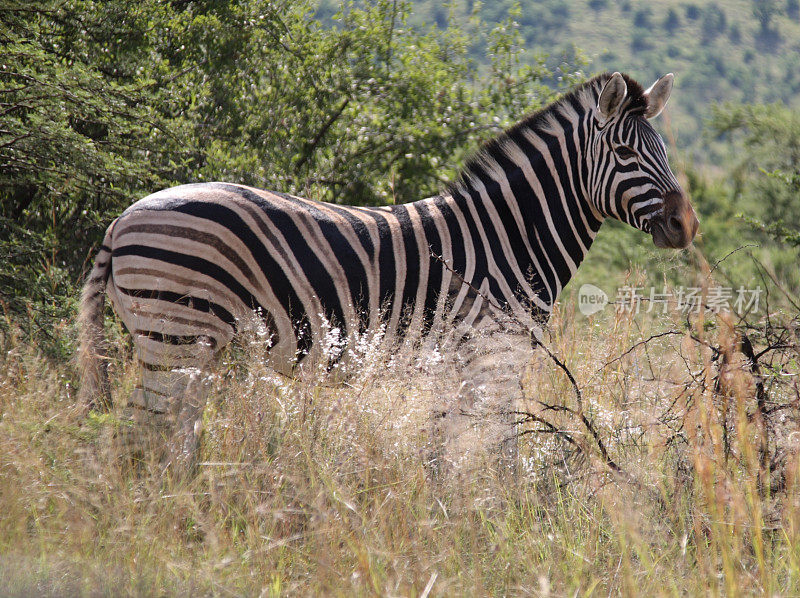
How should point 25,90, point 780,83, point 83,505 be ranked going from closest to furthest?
point 83,505 < point 25,90 < point 780,83

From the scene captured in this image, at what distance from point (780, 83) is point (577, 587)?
61.1 metres

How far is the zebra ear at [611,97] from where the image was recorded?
4.12 m

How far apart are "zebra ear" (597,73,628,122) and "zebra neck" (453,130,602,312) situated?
244mm

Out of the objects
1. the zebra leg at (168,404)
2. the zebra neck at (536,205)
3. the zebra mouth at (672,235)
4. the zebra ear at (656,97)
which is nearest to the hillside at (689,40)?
the zebra ear at (656,97)

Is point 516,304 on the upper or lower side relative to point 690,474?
upper

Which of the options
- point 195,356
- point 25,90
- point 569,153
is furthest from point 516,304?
point 25,90

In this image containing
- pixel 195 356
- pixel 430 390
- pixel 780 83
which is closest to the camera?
pixel 430 390

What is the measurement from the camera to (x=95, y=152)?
4.97m

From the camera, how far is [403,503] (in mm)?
2889

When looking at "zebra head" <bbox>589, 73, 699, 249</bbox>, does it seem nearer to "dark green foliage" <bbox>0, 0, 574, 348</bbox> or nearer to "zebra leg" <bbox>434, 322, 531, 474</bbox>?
"zebra leg" <bbox>434, 322, 531, 474</bbox>

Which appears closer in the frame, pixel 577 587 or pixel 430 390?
pixel 577 587

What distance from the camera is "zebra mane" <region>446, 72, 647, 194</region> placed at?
4.42 metres

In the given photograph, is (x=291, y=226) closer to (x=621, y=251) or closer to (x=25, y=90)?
(x=25, y=90)

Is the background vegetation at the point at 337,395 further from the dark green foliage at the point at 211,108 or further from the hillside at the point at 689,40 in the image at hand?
the hillside at the point at 689,40
